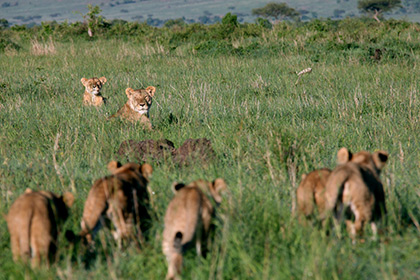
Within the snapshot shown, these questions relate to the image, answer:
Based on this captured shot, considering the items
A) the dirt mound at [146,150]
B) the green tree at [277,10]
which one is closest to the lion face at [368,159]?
the dirt mound at [146,150]

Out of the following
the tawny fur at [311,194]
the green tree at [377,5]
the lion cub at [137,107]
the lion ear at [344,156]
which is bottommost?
the green tree at [377,5]

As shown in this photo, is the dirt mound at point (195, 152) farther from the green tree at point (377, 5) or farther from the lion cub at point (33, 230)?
the green tree at point (377, 5)

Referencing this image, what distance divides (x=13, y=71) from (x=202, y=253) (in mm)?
11026

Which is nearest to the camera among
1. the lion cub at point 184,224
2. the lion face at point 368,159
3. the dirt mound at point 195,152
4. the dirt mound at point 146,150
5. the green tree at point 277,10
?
the lion cub at point 184,224

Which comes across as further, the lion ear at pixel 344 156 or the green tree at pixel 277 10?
the green tree at pixel 277 10

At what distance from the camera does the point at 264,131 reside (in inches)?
229

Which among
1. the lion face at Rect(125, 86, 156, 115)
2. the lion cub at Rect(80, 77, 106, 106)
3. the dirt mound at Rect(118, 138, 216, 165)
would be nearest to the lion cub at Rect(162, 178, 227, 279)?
the dirt mound at Rect(118, 138, 216, 165)

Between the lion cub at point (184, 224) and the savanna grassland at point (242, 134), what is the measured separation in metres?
0.14

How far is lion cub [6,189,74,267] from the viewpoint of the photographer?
2785 mm

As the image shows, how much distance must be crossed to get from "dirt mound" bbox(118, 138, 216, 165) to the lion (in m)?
1.90

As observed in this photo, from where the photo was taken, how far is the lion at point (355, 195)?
2961 mm

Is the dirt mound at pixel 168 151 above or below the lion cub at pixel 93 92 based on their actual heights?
above

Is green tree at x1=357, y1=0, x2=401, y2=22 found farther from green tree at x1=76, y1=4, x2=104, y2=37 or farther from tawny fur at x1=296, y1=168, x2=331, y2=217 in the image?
tawny fur at x1=296, y1=168, x2=331, y2=217

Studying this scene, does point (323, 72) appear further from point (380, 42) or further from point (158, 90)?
point (380, 42)
